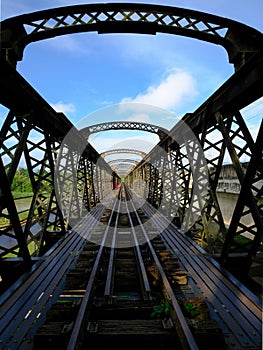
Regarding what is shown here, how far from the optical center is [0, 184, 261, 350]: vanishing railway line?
2.44m

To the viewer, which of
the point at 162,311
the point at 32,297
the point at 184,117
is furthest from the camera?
the point at 184,117

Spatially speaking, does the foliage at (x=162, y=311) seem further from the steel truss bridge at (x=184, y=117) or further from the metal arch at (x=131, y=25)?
the metal arch at (x=131, y=25)

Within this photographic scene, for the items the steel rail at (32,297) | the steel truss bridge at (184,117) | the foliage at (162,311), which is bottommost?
the foliage at (162,311)

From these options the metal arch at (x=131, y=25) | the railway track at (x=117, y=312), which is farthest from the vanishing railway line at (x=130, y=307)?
the metal arch at (x=131, y=25)

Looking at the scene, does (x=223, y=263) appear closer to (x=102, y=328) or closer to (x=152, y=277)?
(x=152, y=277)

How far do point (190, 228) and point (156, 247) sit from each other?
1959mm

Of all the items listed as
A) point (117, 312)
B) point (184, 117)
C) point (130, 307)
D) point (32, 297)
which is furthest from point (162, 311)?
point (184, 117)

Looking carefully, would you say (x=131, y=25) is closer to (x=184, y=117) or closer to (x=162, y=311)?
(x=184, y=117)

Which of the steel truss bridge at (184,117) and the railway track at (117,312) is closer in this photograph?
the railway track at (117,312)

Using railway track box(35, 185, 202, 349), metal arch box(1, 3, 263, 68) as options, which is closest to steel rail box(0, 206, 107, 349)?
railway track box(35, 185, 202, 349)

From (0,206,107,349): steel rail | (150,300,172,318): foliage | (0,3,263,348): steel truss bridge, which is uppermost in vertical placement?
(0,3,263,348): steel truss bridge

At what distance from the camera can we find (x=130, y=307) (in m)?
3.07

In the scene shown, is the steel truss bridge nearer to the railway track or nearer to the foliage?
the railway track

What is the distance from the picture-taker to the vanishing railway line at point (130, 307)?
2438 mm
